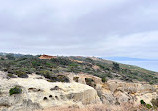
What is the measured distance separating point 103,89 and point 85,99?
291 inches

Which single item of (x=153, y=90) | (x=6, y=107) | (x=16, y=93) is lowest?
(x=153, y=90)

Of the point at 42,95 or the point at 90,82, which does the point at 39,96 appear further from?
the point at 90,82

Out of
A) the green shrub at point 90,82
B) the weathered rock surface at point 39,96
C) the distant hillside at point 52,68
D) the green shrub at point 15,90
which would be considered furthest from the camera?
the green shrub at point 90,82

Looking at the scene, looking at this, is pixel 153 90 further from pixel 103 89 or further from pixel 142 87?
pixel 103 89

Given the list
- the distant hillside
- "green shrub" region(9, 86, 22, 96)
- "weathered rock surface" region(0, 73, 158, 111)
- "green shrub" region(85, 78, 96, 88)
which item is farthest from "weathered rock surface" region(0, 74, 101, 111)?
"green shrub" region(85, 78, 96, 88)

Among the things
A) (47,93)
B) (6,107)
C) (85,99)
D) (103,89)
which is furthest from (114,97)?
(6,107)

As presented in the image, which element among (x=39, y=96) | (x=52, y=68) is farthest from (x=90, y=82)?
(x=39, y=96)

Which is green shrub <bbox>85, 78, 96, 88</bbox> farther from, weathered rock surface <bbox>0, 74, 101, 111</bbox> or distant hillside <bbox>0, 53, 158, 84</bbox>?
weathered rock surface <bbox>0, 74, 101, 111</bbox>

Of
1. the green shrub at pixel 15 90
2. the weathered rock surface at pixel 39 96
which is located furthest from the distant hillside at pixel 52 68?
the green shrub at pixel 15 90

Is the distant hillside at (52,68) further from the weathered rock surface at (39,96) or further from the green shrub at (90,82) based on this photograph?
the weathered rock surface at (39,96)

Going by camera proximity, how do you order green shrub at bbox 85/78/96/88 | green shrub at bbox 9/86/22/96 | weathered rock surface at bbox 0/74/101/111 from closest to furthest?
1. weathered rock surface at bbox 0/74/101/111
2. green shrub at bbox 9/86/22/96
3. green shrub at bbox 85/78/96/88

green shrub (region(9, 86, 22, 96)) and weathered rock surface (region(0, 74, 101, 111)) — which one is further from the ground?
green shrub (region(9, 86, 22, 96))

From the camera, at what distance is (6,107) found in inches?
357

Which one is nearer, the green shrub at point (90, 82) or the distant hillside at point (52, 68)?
the distant hillside at point (52, 68)
